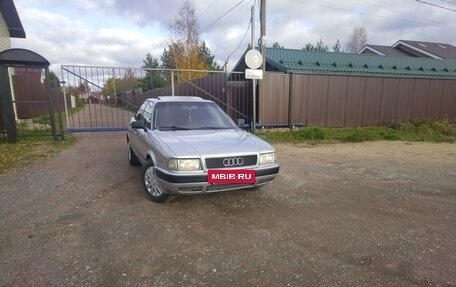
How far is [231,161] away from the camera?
3883mm

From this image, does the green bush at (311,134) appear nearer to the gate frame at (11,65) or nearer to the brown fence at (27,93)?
the gate frame at (11,65)

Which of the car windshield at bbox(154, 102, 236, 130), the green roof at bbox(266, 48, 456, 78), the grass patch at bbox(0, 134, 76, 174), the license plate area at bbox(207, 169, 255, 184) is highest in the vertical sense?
the green roof at bbox(266, 48, 456, 78)

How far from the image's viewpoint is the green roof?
1355 cm

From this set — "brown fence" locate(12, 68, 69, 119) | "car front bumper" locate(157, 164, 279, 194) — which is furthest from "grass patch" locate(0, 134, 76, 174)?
"car front bumper" locate(157, 164, 279, 194)

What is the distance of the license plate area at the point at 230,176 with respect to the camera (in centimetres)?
375

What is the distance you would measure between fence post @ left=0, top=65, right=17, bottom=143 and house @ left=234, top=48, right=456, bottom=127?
24.8 feet

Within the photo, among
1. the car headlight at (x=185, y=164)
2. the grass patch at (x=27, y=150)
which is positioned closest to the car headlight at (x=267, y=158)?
the car headlight at (x=185, y=164)

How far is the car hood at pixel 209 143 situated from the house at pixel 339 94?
672 cm

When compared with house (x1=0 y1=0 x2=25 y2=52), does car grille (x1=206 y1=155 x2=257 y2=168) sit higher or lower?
lower

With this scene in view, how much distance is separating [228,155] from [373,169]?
415 cm

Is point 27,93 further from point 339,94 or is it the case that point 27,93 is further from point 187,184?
point 187,184

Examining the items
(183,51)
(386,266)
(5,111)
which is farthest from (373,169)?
(183,51)

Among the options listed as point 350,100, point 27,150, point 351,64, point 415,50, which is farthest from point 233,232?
point 415,50

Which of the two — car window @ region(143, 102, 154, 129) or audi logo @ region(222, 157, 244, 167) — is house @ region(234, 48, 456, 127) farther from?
audi logo @ region(222, 157, 244, 167)
